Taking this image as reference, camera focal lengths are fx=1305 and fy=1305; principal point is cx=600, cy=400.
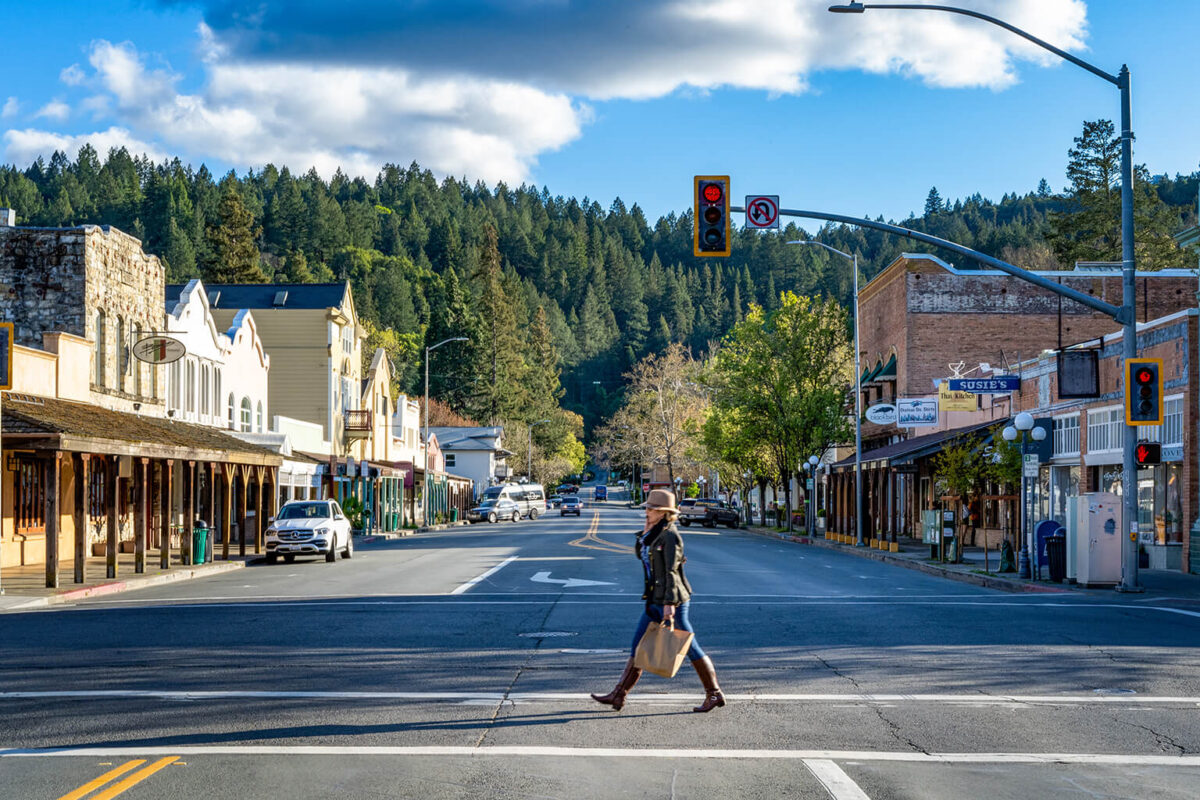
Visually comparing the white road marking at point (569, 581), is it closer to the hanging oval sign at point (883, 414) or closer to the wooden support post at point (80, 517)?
the wooden support post at point (80, 517)

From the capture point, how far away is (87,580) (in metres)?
25.1

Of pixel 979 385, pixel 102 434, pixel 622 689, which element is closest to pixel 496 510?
pixel 979 385

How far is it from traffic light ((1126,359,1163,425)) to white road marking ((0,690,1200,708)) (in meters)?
12.1

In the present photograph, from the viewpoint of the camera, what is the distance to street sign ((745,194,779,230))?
69.6 feet

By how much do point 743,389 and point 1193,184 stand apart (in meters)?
80.8

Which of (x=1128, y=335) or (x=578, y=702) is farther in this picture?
(x=1128, y=335)

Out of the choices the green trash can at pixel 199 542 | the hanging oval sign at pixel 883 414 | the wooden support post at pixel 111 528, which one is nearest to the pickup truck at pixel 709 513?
the hanging oval sign at pixel 883 414

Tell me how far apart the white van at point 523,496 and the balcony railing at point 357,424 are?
732 inches

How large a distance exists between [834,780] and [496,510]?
73.0 metres

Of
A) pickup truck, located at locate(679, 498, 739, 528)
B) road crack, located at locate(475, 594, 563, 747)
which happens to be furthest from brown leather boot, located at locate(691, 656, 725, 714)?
pickup truck, located at locate(679, 498, 739, 528)

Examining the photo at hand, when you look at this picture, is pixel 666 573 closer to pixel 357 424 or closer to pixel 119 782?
pixel 119 782

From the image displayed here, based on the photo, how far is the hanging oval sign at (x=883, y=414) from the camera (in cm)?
4750

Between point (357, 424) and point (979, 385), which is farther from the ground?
point (979, 385)

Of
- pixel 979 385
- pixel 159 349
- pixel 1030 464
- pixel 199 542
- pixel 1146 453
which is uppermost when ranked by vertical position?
pixel 159 349
